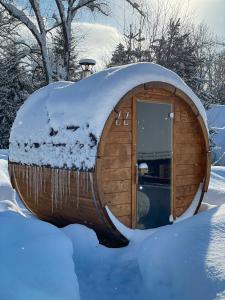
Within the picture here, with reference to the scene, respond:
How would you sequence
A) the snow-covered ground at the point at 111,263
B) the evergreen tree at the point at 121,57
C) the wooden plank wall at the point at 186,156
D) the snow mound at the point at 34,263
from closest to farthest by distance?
the snow mound at the point at 34,263, the snow-covered ground at the point at 111,263, the wooden plank wall at the point at 186,156, the evergreen tree at the point at 121,57

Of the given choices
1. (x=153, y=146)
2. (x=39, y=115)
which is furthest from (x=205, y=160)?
(x=39, y=115)

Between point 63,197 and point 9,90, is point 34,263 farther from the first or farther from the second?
point 9,90

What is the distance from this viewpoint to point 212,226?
466 centimetres

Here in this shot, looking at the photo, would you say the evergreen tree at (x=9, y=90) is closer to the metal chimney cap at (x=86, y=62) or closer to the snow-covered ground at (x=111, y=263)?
the metal chimney cap at (x=86, y=62)

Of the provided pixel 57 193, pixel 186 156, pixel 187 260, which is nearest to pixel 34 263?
pixel 187 260

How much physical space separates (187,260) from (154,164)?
2.00 meters

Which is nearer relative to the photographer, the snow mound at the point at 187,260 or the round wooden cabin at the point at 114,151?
the snow mound at the point at 187,260

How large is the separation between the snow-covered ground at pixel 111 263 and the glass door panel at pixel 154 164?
64cm

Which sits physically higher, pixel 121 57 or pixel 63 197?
pixel 121 57

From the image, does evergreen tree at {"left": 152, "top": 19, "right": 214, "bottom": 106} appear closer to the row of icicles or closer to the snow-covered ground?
the row of icicles

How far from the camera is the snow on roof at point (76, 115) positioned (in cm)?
496

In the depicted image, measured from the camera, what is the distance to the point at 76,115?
5.23 metres

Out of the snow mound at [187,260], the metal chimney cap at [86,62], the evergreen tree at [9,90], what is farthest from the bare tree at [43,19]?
the snow mound at [187,260]

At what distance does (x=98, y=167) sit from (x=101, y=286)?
4.75ft
